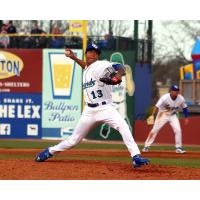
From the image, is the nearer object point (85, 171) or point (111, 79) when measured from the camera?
point (85, 171)

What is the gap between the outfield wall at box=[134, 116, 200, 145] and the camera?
24703 mm

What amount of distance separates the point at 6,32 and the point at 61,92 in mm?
2923

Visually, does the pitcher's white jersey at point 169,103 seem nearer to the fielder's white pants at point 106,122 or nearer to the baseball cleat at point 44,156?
the baseball cleat at point 44,156

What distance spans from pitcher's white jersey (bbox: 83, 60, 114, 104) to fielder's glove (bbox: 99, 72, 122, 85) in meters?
0.14

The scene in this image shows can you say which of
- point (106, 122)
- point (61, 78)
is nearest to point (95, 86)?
point (106, 122)

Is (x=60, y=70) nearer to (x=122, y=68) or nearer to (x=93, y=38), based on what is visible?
(x=93, y=38)

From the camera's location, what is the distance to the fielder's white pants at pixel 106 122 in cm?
1150

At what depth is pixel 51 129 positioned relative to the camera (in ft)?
80.9

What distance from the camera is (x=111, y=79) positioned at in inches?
450

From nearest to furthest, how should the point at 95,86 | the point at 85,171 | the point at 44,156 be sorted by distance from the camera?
the point at 85,171, the point at 95,86, the point at 44,156

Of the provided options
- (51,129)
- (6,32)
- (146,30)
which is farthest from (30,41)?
(146,30)

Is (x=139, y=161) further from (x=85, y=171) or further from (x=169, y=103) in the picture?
(x=169, y=103)

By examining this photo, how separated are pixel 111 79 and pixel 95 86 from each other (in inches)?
17.4

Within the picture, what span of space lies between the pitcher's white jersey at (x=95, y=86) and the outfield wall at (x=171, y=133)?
13.1 meters
